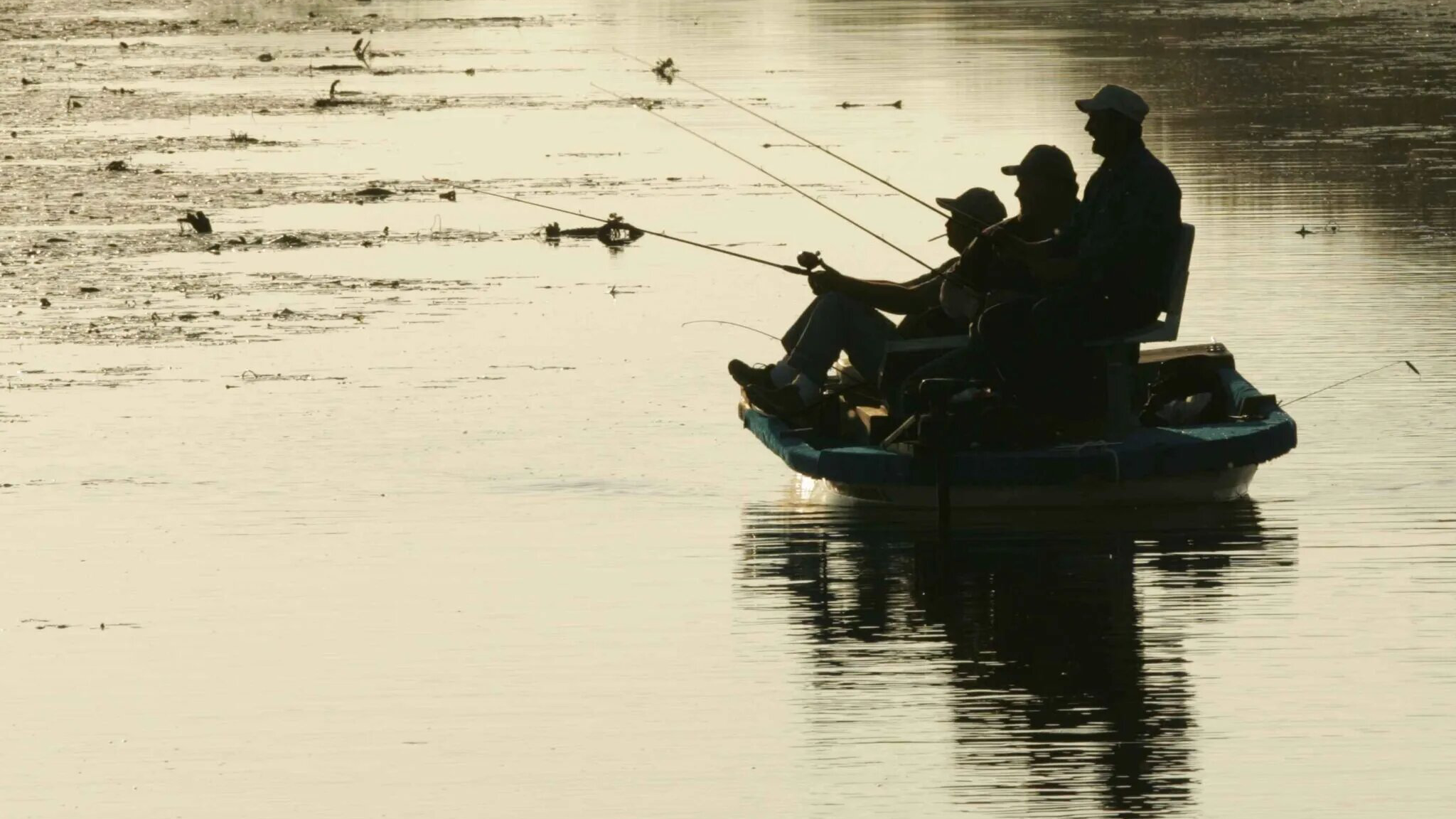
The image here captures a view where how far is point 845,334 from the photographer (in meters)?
10.9

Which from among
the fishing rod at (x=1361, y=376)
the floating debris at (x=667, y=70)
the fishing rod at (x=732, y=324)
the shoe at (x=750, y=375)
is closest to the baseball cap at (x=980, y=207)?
the shoe at (x=750, y=375)

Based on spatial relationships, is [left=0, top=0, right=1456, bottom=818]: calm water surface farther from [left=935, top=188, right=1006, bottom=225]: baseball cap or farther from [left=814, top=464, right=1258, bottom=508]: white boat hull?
[left=935, top=188, right=1006, bottom=225]: baseball cap

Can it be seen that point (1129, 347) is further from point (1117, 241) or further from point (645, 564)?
point (645, 564)

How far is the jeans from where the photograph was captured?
10.8 m

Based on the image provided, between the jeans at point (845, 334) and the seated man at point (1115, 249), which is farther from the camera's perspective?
the jeans at point (845, 334)

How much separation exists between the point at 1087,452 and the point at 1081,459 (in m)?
0.04

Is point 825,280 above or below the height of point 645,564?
above

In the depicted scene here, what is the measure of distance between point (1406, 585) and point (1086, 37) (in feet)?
102

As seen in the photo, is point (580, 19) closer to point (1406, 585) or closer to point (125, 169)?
point (125, 169)

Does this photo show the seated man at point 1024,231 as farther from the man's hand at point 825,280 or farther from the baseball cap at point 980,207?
the man's hand at point 825,280

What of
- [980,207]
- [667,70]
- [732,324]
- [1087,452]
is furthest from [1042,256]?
[667,70]

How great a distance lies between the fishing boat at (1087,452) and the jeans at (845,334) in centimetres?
16

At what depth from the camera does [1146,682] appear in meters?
8.07

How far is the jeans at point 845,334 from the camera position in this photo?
10812mm
